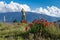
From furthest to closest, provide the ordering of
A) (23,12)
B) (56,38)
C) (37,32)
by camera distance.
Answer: (23,12) → (37,32) → (56,38)

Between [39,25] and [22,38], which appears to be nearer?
[22,38]

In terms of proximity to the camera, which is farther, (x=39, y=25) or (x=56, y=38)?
(x=39, y=25)

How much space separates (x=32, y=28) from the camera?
15727mm

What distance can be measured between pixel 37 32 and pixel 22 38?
1.08 m

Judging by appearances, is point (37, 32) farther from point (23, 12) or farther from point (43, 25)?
point (23, 12)

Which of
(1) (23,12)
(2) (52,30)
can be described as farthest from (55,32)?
(1) (23,12)

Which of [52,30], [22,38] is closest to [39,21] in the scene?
[52,30]

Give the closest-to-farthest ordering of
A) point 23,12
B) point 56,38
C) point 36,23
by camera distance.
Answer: point 56,38 < point 36,23 < point 23,12

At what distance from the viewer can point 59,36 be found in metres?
14.5

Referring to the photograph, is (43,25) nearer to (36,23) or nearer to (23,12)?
(36,23)

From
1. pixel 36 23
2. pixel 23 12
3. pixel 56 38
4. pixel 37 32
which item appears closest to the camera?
pixel 56 38

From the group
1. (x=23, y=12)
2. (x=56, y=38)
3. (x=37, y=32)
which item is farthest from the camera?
(x=23, y=12)

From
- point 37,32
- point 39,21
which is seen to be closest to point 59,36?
point 37,32

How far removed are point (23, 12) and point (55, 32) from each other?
15.5m
